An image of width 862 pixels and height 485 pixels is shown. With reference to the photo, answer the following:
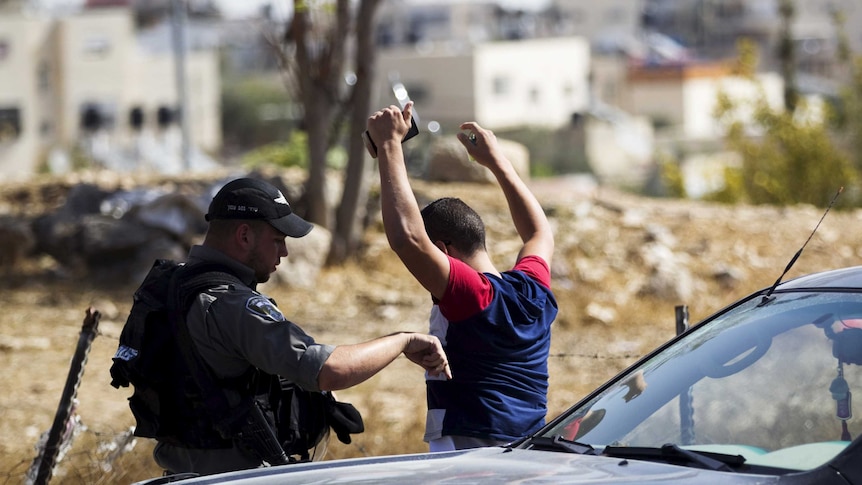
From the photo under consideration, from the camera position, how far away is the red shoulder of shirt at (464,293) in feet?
13.0

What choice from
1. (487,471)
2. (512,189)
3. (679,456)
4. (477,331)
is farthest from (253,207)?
(679,456)

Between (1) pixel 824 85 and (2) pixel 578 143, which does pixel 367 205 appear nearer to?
(2) pixel 578 143

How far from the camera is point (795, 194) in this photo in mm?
19828

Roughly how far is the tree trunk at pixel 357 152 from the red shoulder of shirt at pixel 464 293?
8346mm

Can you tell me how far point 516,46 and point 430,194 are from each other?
169ft

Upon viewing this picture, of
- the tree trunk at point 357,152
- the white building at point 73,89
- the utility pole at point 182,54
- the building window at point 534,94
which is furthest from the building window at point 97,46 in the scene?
the tree trunk at point 357,152

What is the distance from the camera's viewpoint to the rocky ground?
881cm

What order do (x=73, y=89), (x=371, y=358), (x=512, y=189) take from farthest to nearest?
(x=73, y=89)
(x=512, y=189)
(x=371, y=358)

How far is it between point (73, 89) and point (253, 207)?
188 ft

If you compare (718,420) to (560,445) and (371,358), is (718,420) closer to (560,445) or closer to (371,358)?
(560,445)

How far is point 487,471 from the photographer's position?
341 centimetres

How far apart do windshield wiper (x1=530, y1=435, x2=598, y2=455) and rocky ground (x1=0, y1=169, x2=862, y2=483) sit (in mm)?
3852

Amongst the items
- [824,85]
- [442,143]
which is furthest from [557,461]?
[824,85]

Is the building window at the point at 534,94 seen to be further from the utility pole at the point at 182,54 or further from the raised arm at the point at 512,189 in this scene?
the raised arm at the point at 512,189
